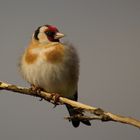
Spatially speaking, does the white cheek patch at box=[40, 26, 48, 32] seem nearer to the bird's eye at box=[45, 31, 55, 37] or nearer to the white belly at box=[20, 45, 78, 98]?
the bird's eye at box=[45, 31, 55, 37]

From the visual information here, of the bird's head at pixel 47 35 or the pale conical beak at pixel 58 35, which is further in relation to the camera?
the bird's head at pixel 47 35

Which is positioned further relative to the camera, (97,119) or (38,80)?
(38,80)

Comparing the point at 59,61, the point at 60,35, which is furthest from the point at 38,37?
the point at 59,61

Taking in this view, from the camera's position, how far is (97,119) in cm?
112

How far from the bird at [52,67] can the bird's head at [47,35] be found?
4.5 inches

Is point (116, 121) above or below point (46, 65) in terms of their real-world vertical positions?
above

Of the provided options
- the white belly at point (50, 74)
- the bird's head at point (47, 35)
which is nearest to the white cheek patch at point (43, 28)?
the bird's head at point (47, 35)

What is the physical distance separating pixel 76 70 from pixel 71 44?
1.09 feet

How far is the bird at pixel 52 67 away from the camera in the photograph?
3.54m

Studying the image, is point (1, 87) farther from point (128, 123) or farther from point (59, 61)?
point (59, 61)

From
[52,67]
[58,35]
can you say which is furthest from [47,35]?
[52,67]

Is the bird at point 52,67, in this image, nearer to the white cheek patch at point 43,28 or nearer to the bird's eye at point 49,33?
the bird's eye at point 49,33

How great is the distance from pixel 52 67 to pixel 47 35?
2.02 feet

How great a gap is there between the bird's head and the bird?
0.37 ft
